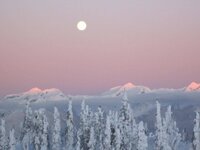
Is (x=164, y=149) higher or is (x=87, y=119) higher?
(x=87, y=119)

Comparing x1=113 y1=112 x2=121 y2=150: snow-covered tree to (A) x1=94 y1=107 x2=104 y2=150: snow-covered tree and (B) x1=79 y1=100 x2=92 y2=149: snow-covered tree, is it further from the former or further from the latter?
(A) x1=94 y1=107 x2=104 y2=150: snow-covered tree

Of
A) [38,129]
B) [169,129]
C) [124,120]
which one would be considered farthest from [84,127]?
[169,129]

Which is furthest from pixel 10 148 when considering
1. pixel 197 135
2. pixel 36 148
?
pixel 197 135

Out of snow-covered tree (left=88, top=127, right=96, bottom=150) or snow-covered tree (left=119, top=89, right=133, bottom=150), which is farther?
snow-covered tree (left=88, top=127, right=96, bottom=150)

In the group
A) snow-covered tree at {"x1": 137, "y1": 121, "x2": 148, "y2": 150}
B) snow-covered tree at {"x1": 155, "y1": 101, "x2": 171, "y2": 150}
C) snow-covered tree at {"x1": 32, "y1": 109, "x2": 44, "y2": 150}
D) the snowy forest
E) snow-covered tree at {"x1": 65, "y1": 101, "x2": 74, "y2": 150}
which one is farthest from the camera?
snow-covered tree at {"x1": 32, "y1": 109, "x2": 44, "y2": 150}

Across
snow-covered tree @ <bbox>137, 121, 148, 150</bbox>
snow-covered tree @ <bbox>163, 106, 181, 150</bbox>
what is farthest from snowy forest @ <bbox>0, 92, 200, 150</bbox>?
snow-covered tree @ <bbox>163, 106, 181, 150</bbox>

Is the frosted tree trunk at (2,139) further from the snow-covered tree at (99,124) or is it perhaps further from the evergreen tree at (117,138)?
the evergreen tree at (117,138)

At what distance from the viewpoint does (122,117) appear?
324ft

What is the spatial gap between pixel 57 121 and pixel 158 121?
37.9 m

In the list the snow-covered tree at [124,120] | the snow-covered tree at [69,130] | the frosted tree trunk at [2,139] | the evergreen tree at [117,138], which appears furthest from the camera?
the snow-covered tree at [69,130]

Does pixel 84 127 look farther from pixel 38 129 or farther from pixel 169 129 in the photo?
pixel 169 129

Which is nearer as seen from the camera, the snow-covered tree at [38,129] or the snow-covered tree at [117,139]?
the snow-covered tree at [117,139]

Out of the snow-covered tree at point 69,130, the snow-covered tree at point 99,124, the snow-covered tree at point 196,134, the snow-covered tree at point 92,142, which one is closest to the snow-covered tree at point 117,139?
the snow-covered tree at point 92,142

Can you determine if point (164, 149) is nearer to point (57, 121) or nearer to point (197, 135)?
point (197, 135)
